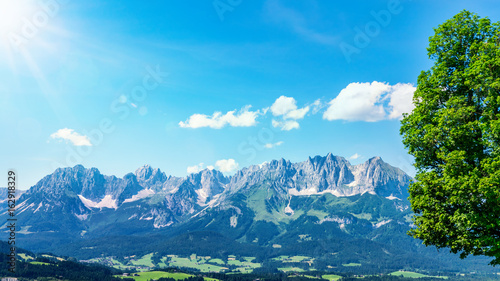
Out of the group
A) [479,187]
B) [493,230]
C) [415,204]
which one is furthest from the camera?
[415,204]

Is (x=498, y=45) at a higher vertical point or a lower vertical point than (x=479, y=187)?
higher

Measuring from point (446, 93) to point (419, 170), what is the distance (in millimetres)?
5475

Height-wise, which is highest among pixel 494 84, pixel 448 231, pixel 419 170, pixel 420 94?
pixel 420 94

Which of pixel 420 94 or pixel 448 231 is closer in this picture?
pixel 448 231

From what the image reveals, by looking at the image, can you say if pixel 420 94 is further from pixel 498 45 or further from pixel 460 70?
Result: pixel 498 45

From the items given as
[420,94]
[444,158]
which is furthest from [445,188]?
[420,94]

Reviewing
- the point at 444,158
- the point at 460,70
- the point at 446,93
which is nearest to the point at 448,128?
the point at 444,158

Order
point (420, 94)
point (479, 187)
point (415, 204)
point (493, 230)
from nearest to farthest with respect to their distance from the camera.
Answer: point (479, 187) < point (493, 230) < point (415, 204) < point (420, 94)

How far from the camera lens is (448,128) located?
20203 millimetres

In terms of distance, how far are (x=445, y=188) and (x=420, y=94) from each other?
7109mm

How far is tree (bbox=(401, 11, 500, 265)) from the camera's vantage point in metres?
18.4

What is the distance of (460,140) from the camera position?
2011 cm

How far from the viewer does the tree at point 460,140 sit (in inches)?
725

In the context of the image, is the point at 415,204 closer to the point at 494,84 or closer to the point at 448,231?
the point at 448,231
